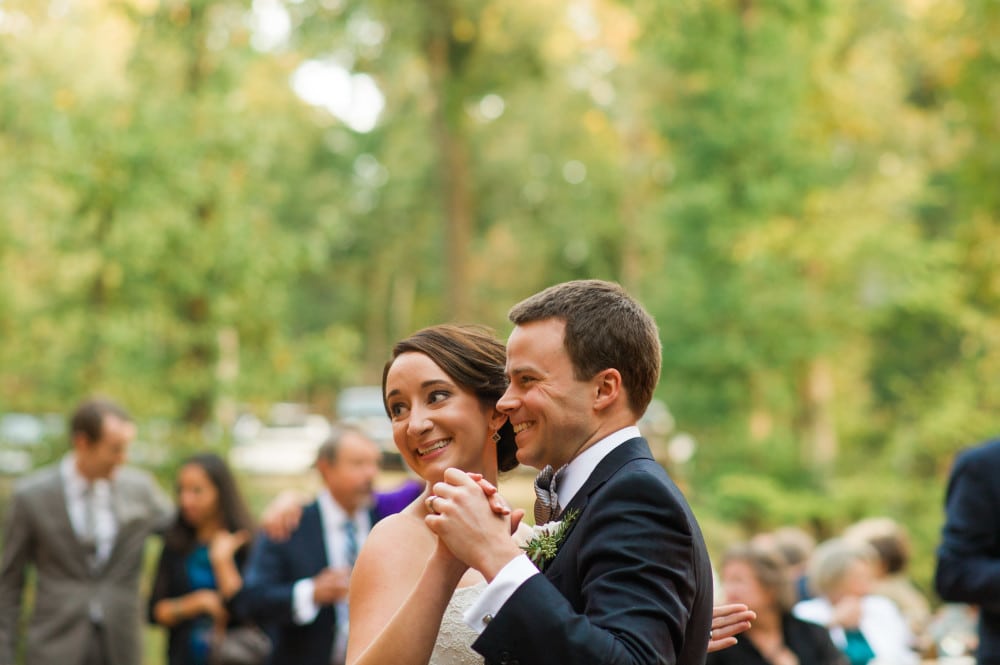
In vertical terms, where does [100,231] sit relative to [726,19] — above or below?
below

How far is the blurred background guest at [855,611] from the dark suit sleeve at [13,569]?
4544 millimetres

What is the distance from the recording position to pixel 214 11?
13.5 meters

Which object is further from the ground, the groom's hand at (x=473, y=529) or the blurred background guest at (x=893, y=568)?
the groom's hand at (x=473, y=529)

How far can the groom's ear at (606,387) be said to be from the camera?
2.60 m

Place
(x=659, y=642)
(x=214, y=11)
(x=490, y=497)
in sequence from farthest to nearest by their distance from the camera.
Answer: (x=214, y=11), (x=490, y=497), (x=659, y=642)

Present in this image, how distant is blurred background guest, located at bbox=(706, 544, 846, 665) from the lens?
6.08 m

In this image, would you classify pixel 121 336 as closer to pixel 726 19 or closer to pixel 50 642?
pixel 50 642

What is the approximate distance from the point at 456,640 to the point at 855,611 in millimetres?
4973

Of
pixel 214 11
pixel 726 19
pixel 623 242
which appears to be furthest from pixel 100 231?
pixel 623 242

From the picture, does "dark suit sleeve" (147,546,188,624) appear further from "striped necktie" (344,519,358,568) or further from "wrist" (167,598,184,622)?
"striped necktie" (344,519,358,568)

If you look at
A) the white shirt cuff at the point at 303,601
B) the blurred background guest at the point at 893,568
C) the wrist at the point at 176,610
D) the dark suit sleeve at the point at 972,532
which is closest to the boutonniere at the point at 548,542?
the dark suit sleeve at the point at 972,532

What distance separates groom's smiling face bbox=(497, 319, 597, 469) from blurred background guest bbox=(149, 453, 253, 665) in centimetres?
470

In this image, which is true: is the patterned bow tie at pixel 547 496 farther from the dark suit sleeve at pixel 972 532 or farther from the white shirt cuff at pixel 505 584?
the dark suit sleeve at pixel 972 532

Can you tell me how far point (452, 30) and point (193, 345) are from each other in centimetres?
1112
